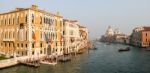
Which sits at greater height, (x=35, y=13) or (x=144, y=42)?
(x=35, y=13)

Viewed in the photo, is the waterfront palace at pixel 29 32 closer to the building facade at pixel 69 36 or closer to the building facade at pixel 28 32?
the building facade at pixel 28 32

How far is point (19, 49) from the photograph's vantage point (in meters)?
47.9

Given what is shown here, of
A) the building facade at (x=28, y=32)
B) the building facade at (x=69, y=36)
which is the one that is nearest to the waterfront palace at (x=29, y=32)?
the building facade at (x=28, y=32)

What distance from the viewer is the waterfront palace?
153ft

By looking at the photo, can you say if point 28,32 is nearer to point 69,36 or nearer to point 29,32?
point 29,32

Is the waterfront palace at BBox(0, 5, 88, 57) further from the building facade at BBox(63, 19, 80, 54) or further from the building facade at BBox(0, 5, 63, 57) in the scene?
the building facade at BBox(63, 19, 80, 54)

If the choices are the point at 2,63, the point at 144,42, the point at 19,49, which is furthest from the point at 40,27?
the point at 144,42

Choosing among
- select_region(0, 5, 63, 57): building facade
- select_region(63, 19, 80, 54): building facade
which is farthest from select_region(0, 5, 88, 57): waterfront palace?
select_region(63, 19, 80, 54): building facade

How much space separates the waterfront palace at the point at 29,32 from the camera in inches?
1841

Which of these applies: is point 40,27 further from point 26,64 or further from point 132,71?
point 132,71

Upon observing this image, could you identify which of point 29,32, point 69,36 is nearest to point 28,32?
point 29,32

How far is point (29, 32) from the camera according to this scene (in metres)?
46.2

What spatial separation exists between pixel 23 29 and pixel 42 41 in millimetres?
4980

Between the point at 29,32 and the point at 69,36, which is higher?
the point at 29,32
